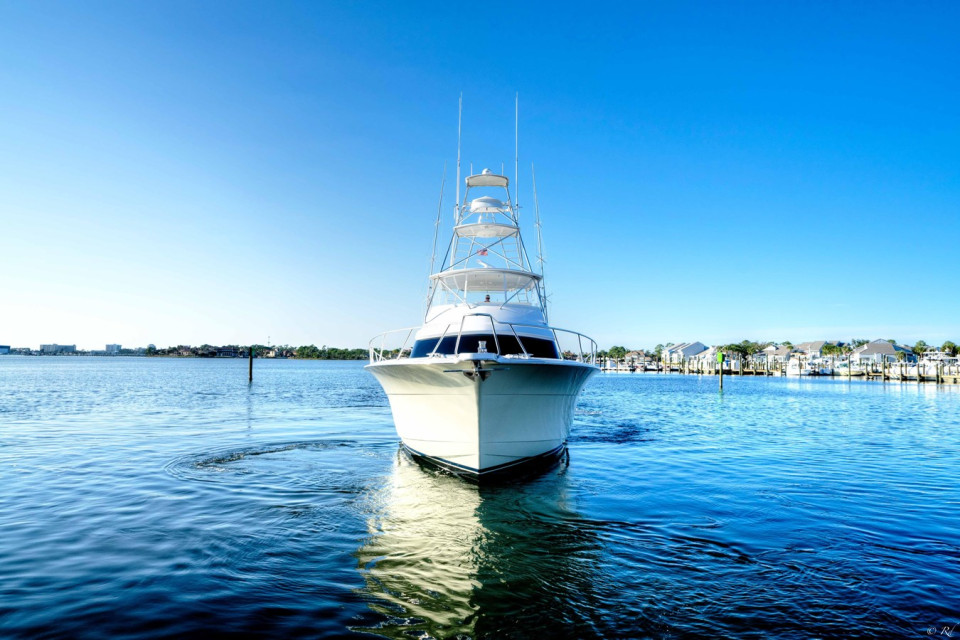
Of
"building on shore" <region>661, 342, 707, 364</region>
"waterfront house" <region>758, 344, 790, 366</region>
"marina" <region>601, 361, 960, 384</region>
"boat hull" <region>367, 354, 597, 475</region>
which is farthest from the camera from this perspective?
"building on shore" <region>661, 342, 707, 364</region>

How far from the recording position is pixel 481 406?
10.1m

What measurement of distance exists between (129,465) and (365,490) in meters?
6.33

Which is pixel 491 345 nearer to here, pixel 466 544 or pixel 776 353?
pixel 466 544

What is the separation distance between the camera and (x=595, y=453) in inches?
630

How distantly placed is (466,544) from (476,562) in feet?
2.24

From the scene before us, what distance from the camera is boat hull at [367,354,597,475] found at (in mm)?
9992

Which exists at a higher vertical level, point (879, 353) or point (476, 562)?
point (879, 353)

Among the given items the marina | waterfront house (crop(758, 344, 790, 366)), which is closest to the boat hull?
the marina

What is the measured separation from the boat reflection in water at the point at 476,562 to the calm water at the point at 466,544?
36 mm

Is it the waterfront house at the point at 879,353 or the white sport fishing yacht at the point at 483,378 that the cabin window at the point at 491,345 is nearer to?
the white sport fishing yacht at the point at 483,378

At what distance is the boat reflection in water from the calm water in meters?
0.04

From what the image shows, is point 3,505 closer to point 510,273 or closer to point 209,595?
point 209,595

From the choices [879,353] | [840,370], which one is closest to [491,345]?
[840,370]

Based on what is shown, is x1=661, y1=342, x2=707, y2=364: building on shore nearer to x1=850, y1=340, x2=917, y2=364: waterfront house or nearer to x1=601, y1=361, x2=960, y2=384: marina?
x1=601, y1=361, x2=960, y2=384: marina
